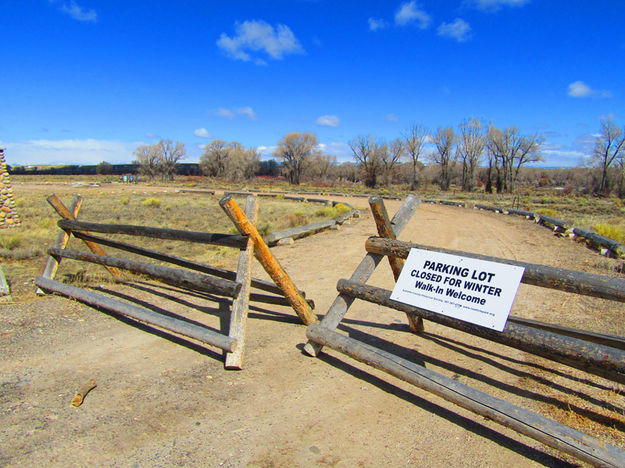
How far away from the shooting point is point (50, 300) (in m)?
4.97

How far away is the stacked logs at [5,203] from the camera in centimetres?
1527

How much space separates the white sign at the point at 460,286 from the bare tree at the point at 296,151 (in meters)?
68.0

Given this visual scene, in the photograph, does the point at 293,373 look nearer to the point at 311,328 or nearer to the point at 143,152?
the point at 311,328

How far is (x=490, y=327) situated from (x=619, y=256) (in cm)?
854

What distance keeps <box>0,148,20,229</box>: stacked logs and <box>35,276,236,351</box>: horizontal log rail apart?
1354cm

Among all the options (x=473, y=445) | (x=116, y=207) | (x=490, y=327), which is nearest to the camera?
(x=473, y=445)

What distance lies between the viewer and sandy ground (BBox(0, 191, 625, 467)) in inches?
93.4

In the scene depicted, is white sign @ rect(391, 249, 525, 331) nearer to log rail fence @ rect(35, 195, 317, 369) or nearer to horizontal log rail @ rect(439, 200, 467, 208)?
log rail fence @ rect(35, 195, 317, 369)

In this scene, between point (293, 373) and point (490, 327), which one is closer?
point (490, 327)

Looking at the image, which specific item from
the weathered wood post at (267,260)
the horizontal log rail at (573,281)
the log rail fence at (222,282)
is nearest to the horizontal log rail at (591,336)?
the horizontal log rail at (573,281)

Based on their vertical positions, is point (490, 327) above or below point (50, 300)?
above

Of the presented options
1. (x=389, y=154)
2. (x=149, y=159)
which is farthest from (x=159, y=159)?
(x=389, y=154)

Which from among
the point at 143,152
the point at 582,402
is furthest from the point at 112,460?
the point at 143,152

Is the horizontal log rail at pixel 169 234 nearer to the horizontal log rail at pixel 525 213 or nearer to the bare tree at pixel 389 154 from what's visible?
the horizontal log rail at pixel 525 213
